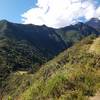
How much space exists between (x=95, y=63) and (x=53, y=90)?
6.09 meters

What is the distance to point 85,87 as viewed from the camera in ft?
39.6

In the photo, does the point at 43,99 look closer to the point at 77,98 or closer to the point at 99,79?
the point at 77,98

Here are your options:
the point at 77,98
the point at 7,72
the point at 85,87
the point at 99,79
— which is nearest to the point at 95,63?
the point at 99,79

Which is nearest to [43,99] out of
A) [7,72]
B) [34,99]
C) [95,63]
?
[34,99]

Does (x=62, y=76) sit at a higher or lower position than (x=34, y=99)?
higher

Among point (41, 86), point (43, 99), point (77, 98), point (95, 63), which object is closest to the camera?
point (77, 98)

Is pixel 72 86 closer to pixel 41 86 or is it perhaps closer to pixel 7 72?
pixel 41 86

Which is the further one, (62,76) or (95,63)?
(95,63)

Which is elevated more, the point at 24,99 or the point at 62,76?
the point at 62,76

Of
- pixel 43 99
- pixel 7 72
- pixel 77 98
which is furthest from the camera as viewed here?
pixel 7 72

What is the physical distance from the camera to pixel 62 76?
1254cm

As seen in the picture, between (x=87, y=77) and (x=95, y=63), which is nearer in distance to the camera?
(x=87, y=77)

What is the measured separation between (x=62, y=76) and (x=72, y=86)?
0.56 m

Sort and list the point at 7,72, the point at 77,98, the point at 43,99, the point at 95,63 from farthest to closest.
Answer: the point at 7,72 → the point at 95,63 → the point at 43,99 → the point at 77,98
